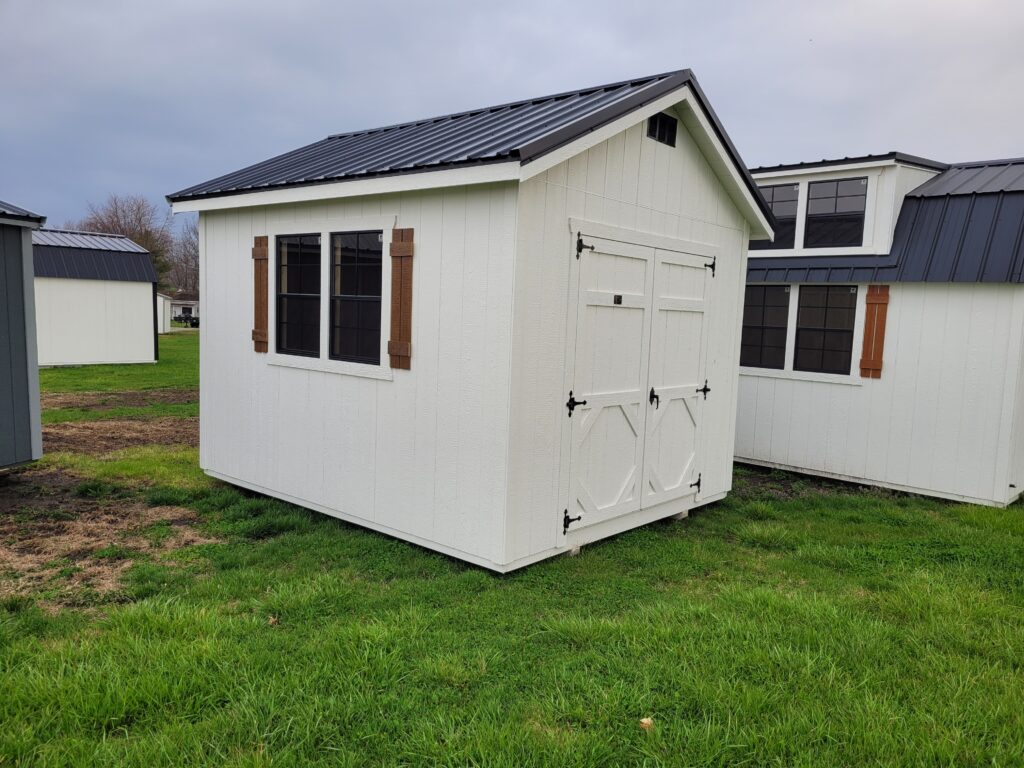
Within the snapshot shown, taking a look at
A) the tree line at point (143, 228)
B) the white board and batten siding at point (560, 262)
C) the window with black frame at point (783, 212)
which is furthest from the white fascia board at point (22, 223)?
the tree line at point (143, 228)

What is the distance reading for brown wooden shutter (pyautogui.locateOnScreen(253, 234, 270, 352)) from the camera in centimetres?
643

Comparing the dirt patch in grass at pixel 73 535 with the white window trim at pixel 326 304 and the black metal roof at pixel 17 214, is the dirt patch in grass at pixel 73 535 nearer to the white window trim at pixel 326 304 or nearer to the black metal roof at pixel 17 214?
the white window trim at pixel 326 304

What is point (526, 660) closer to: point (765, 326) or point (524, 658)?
point (524, 658)

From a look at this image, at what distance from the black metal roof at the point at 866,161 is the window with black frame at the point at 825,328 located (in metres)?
1.40

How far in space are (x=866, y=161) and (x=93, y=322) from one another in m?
18.5

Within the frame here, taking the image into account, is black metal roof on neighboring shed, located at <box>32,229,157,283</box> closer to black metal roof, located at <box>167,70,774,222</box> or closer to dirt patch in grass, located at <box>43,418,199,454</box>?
dirt patch in grass, located at <box>43,418,199,454</box>

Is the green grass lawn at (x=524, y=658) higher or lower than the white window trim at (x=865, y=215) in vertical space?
lower

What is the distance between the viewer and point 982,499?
739 centimetres

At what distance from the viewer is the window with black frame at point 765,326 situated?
888 centimetres

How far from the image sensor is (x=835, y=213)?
8516 mm

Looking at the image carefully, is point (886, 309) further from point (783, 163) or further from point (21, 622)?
point (21, 622)

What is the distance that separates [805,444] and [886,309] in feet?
5.89

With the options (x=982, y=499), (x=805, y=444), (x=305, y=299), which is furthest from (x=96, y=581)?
(x=982, y=499)

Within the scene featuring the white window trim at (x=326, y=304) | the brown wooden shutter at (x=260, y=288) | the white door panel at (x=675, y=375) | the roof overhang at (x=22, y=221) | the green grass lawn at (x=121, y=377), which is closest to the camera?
the white window trim at (x=326, y=304)
